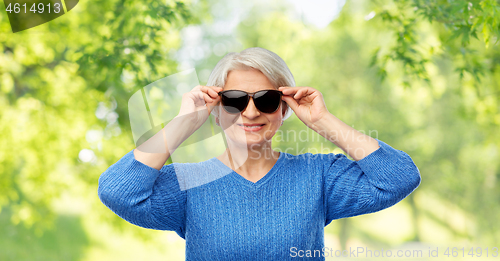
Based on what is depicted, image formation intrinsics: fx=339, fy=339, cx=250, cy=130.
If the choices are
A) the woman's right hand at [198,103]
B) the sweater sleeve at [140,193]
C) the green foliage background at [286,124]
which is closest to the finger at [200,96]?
the woman's right hand at [198,103]

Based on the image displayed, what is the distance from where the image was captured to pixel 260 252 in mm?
1449

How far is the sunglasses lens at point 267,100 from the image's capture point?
1547 mm

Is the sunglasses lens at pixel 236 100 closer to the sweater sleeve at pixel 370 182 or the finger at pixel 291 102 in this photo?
the finger at pixel 291 102

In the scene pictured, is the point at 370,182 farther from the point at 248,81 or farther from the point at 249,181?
the point at 248,81

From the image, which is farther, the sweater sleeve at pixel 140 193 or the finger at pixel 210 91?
the finger at pixel 210 91

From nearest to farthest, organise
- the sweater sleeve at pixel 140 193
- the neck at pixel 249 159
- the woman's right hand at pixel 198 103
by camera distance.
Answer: the sweater sleeve at pixel 140 193, the woman's right hand at pixel 198 103, the neck at pixel 249 159

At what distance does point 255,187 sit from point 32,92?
16.9 feet

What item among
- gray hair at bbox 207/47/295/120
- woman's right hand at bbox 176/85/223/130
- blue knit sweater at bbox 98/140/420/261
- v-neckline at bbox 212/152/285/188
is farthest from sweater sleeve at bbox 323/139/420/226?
woman's right hand at bbox 176/85/223/130

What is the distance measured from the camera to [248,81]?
62.2 inches

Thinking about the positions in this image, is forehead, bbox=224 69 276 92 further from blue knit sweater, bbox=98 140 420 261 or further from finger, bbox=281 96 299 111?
blue knit sweater, bbox=98 140 420 261

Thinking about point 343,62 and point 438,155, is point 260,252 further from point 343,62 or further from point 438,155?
point 438,155

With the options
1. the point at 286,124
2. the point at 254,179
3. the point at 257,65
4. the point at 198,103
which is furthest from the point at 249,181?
the point at 286,124

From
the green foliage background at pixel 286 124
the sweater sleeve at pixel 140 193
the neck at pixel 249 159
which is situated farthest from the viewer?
the green foliage background at pixel 286 124

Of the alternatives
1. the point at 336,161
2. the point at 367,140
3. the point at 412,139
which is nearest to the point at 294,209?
the point at 336,161
